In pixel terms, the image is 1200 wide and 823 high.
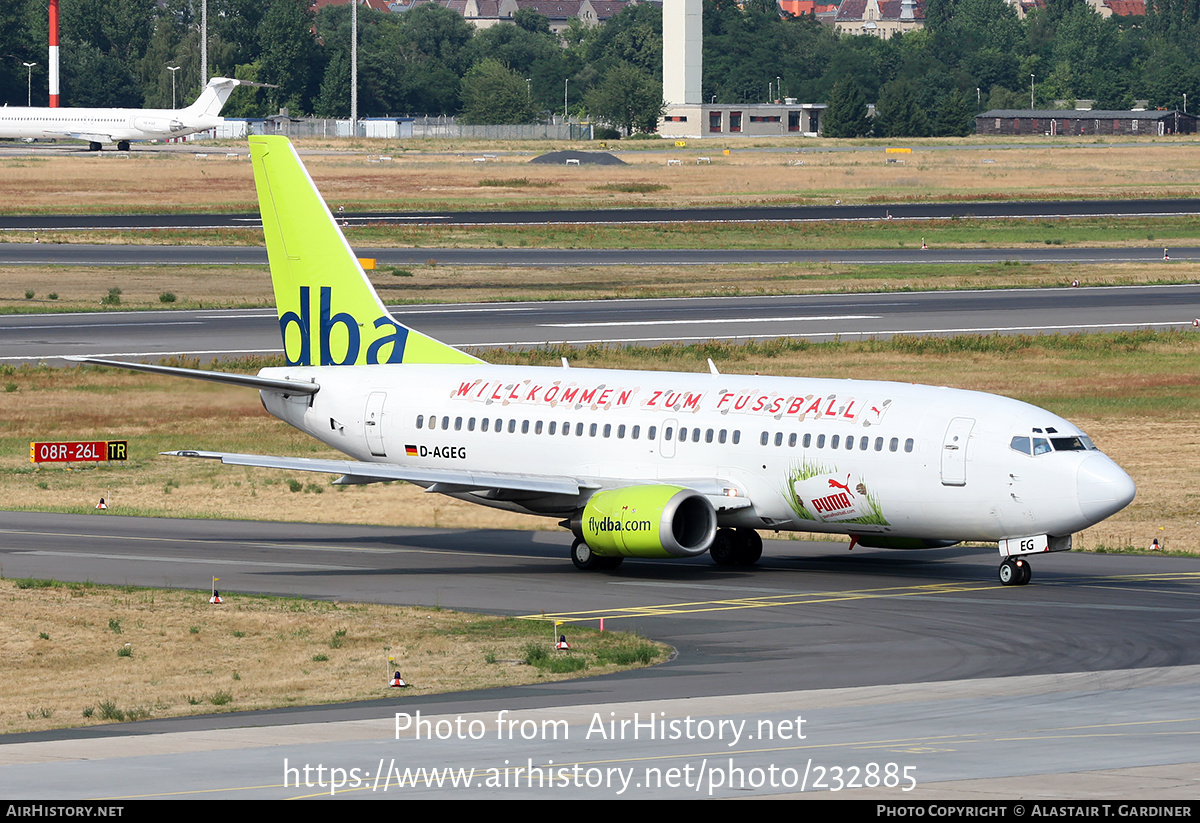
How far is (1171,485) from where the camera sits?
50125 mm

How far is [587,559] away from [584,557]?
0.10 metres

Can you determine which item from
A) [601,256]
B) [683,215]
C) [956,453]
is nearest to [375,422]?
[956,453]

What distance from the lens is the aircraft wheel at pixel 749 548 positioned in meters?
40.7

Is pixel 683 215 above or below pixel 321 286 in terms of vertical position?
above

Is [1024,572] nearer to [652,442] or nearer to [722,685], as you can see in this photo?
[652,442]

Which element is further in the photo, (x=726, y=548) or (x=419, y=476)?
(x=726, y=548)

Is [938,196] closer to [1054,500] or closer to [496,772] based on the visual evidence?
[1054,500]

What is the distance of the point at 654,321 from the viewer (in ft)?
280

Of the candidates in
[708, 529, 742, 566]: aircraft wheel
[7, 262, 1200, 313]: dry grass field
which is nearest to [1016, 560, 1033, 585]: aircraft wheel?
[708, 529, 742, 566]: aircraft wheel

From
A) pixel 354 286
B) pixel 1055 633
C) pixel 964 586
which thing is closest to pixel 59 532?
pixel 354 286

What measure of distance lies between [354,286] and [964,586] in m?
17.8

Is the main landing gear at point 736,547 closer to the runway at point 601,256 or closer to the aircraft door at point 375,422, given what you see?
the aircraft door at point 375,422

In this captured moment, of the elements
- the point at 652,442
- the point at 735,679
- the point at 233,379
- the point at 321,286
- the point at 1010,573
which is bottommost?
the point at 1010,573

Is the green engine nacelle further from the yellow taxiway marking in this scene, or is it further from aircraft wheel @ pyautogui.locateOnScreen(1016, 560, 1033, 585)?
aircraft wheel @ pyautogui.locateOnScreen(1016, 560, 1033, 585)
